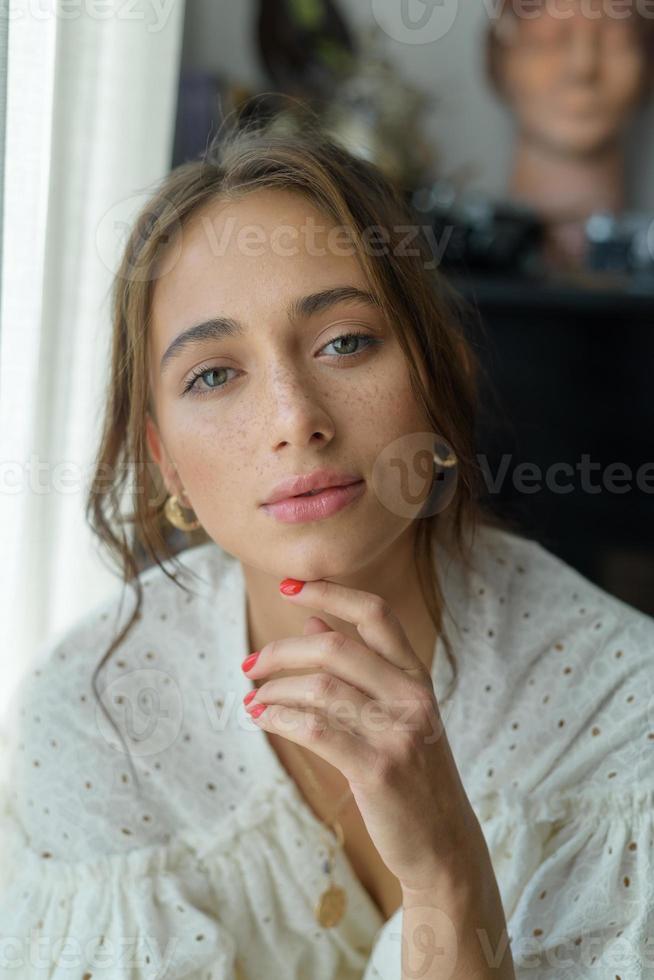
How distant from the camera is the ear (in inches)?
37.8

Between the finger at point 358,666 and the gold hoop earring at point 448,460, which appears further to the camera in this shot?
the gold hoop earring at point 448,460

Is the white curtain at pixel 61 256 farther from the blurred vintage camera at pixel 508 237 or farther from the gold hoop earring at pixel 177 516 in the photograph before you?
the blurred vintage camera at pixel 508 237

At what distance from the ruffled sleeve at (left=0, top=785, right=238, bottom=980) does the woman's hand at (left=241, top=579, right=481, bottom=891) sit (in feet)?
0.77

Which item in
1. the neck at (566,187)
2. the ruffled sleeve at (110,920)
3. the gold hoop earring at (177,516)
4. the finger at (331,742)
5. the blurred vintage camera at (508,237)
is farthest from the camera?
the neck at (566,187)

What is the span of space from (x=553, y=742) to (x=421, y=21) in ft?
5.93

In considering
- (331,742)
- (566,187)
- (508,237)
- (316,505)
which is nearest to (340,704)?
(331,742)

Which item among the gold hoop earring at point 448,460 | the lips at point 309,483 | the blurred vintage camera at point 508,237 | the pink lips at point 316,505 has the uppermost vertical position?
the blurred vintage camera at point 508,237

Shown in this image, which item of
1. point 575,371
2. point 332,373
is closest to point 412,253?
point 332,373

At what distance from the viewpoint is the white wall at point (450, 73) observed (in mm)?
2281

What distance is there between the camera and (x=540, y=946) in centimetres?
85

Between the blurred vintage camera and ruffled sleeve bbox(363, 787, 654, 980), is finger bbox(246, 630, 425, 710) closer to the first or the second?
ruffled sleeve bbox(363, 787, 654, 980)

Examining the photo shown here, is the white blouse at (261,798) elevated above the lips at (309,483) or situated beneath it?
situated beneath

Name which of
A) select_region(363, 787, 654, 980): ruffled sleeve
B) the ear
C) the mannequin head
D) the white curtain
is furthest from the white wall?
select_region(363, 787, 654, 980): ruffled sleeve

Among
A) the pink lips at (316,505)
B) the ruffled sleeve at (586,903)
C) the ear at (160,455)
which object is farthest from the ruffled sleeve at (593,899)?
the ear at (160,455)
